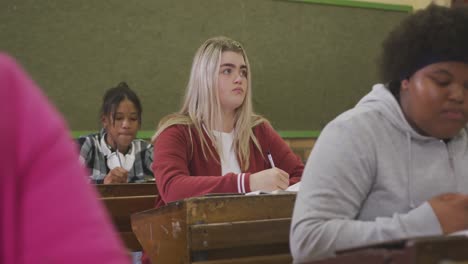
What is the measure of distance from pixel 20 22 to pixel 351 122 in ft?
11.5

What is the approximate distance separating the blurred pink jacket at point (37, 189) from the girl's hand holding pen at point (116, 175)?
3328 millimetres

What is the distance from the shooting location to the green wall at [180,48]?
4840mm

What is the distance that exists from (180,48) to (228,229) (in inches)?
127

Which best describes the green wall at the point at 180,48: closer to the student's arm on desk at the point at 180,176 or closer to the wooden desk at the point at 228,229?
the student's arm on desk at the point at 180,176

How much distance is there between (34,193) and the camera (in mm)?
588

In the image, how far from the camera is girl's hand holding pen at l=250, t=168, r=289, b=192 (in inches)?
101

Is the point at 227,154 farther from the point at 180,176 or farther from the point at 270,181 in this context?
the point at 270,181

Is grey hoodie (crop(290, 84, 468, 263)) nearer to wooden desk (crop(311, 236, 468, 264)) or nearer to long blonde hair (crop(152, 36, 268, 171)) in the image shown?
wooden desk (crop(311, 236, 468, 264))

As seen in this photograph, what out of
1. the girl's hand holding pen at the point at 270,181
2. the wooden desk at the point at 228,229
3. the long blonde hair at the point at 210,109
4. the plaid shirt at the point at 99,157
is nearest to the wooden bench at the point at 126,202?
the long blonde hair at the point at 210,109

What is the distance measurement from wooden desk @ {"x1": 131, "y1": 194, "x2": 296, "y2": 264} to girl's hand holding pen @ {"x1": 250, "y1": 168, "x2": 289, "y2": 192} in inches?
11.7

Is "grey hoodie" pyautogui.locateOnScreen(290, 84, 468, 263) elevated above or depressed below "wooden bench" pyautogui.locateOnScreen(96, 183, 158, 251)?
above

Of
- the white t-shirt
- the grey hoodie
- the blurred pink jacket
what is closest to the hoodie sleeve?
the grey hoodie

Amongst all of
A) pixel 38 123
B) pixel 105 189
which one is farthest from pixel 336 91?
pixel 38 123

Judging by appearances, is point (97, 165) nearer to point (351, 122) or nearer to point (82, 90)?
point (82, 90)
